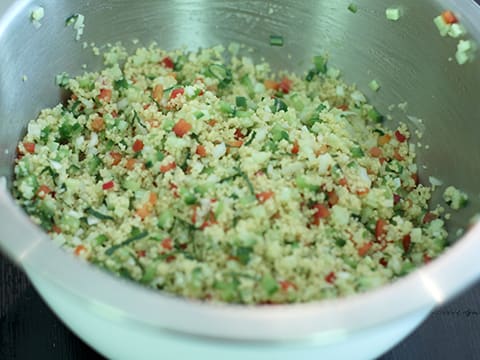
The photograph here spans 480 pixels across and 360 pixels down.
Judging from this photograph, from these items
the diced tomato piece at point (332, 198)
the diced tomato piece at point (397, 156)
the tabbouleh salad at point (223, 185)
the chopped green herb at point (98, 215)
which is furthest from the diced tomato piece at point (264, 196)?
the diced tomato piece at point (397, 156)

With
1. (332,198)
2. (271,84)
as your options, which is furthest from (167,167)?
(271,84)

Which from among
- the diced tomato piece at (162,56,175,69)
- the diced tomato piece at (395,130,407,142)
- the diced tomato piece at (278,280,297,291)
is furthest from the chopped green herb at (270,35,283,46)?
the diced tomato piece at (278,280,297,291)

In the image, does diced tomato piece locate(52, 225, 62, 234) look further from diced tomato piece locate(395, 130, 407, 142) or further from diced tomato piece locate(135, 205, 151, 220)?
diced tomato piece locate(395, 130, 407, 142)

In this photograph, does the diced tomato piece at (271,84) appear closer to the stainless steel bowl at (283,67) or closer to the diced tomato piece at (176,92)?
the stainless steel bowl at (283,67)

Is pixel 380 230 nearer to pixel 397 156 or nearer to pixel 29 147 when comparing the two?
pixel 397 156

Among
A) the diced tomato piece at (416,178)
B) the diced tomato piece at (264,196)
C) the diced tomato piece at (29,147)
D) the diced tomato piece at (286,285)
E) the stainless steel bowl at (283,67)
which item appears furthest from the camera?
the diced tomato piece at (416,178)

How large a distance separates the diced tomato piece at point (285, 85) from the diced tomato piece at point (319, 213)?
0.40m

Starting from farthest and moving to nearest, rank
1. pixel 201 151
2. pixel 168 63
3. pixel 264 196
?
pixel 168 63, pixel 201 151, pixel 264 196

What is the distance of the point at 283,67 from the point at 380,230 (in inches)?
19.6

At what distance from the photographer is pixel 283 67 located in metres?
→ 1.54

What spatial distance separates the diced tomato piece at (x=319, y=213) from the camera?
3.79 ft

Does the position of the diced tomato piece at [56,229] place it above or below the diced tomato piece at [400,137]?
above

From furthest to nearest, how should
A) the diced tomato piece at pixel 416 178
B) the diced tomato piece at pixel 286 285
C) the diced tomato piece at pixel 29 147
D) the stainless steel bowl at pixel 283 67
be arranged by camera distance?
the diced tomato piece at pixel 416 178
the diced tomato piece at pixel 29 147
the diced tomato piece at pixel 286 285
the stainless steel bowl at pixel 283 67

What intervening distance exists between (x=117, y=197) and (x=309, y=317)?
470 millimetres
